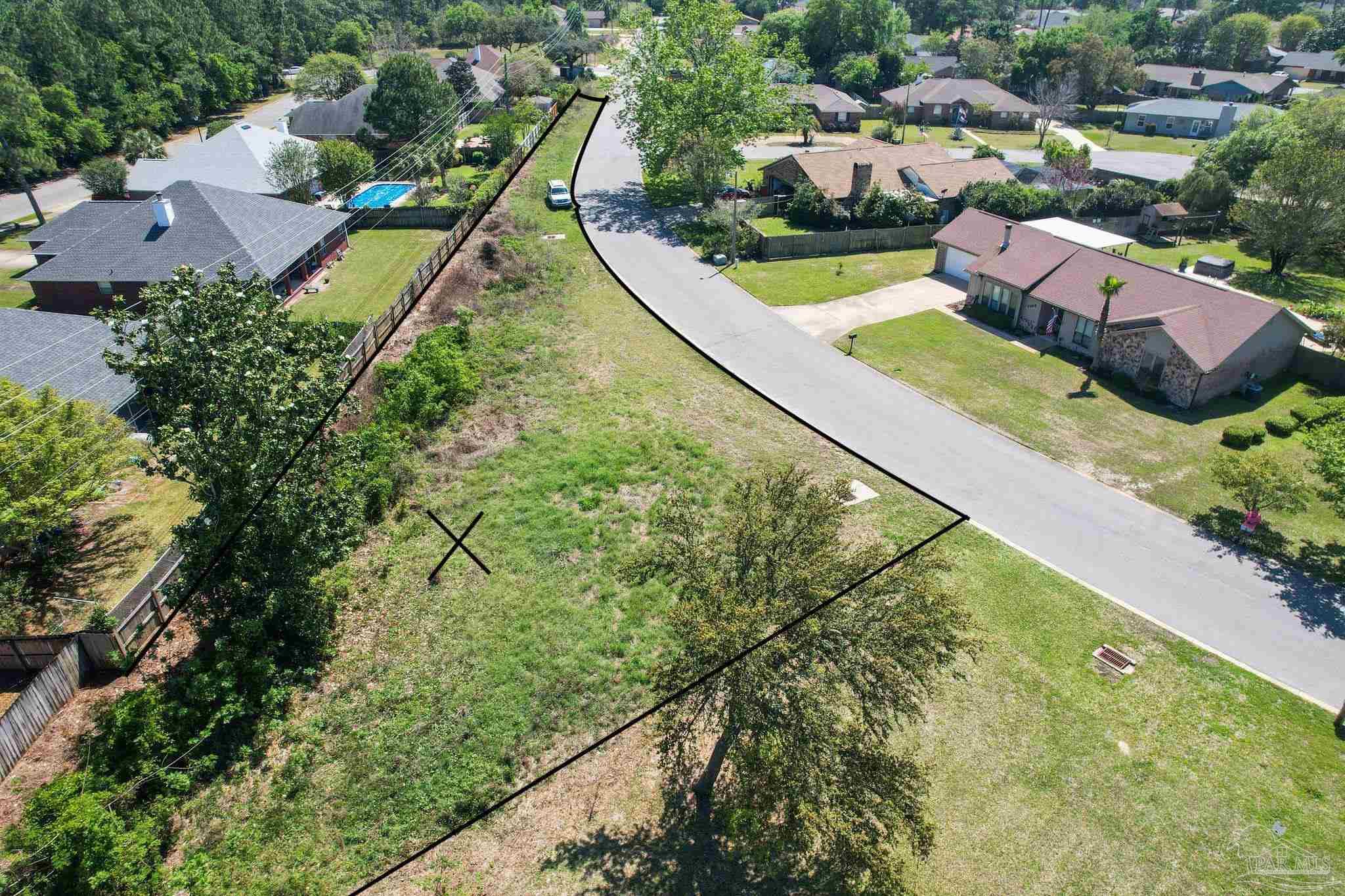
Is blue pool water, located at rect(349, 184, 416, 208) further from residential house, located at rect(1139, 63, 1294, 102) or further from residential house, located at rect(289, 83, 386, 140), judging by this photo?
residential house, located at rect(1139, 63, 1294, 102)

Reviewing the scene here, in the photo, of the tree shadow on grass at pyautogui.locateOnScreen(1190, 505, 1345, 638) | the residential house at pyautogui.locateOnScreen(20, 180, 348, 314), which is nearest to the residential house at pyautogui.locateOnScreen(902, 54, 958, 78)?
the residential house at pyautogui.locateOnScreen(20, 180, 348, 314)

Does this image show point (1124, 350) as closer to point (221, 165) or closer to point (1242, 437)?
point (1242, 437)

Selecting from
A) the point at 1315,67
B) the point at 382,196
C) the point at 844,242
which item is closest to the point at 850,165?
the point at 844,242

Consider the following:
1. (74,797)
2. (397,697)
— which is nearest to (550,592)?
(397,697)

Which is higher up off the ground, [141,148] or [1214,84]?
[141,148]

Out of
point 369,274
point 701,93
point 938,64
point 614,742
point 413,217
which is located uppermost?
point 701,93

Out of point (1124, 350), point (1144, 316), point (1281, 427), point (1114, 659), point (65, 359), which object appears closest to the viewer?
point (1114, 659)
